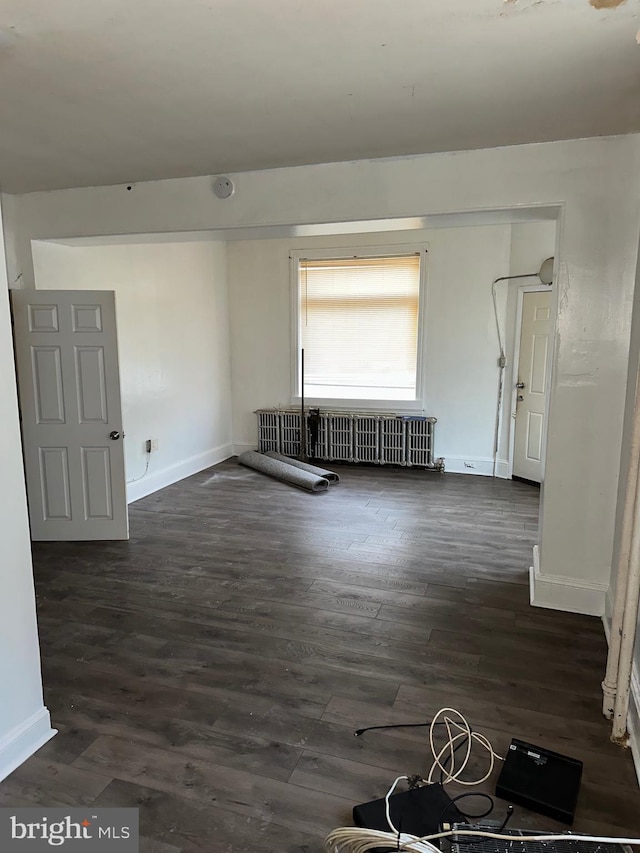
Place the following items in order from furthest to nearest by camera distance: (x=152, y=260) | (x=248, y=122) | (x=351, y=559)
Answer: (x=152, y=260) → (x=351, y=559) → (x=248, y=122)

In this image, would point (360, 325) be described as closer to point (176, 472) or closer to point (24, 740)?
point (176, 472)

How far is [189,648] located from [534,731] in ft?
5.37

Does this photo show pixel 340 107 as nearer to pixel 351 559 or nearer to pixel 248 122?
pixel 248 122

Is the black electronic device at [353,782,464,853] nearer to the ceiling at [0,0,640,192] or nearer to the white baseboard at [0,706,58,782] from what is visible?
the white baseboard at [0,706,58,782]

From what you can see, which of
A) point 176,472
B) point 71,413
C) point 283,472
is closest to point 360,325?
point 283,472

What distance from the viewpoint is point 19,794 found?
187 cm

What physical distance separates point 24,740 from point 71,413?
2.58 m

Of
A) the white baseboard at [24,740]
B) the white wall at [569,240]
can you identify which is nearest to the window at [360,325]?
the white wall at [569,240]

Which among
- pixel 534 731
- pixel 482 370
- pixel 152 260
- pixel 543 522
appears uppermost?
pixel 152 260

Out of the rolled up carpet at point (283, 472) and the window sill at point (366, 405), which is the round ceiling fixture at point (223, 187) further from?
the window sill at point (366, 405)

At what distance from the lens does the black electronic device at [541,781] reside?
5.93 feet

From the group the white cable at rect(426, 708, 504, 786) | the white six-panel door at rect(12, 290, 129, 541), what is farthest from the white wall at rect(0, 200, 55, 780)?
the white six-panel door at rect(12, 290, 129, 541)

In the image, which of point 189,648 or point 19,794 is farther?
point 189,648

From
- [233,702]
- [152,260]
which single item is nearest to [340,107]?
[233,702]
